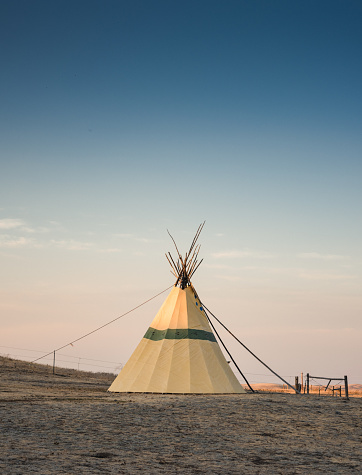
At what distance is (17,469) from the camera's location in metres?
6.58

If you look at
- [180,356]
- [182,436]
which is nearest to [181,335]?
[180,356]

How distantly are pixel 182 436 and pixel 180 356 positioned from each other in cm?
721

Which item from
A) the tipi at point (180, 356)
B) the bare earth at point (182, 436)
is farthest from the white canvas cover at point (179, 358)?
the bare earth at point (182, 436)

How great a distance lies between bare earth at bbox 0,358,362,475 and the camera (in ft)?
23.6

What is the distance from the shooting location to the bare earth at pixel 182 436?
23.6 feet

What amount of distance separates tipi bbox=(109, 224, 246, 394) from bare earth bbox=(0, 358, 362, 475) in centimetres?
221

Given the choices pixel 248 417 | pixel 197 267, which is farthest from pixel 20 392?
pixel 248 417

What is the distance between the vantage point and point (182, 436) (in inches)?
372

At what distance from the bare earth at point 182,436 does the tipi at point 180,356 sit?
87.1 inches

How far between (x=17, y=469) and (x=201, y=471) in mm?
2576

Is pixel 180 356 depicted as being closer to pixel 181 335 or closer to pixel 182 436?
pixel 181 335

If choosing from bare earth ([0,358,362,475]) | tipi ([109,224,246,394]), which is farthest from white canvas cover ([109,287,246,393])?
bare earth ([0,358,362,475])

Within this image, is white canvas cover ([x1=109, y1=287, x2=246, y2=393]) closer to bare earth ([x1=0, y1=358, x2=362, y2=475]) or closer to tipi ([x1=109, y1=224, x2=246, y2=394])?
tipi ([x1=109, y1=224, x2=246, y2=394])

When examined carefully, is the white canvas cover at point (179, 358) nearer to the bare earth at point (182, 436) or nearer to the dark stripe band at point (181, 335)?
the dark stripe band at point (181, 335)
